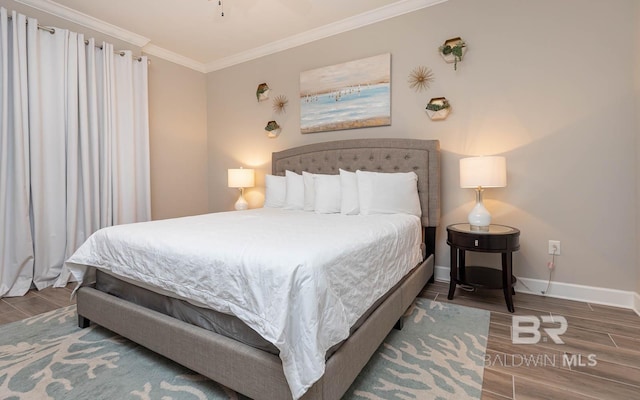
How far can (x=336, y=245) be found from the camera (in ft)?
4.57

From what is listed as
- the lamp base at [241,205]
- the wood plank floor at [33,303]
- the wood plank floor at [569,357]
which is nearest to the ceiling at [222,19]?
the lamp base at [241,205]

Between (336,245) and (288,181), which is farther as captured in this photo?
(288,181)

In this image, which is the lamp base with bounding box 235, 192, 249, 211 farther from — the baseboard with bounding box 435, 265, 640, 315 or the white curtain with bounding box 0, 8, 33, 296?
the baseboard with bounding box 435, 265, 640, 315

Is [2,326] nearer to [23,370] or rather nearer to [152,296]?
[23,370]

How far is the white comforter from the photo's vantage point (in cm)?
108

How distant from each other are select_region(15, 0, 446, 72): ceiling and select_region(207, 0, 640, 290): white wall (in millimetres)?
299

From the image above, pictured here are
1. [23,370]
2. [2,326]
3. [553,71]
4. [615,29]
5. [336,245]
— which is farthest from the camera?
[553,71]

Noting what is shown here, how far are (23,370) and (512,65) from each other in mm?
3859

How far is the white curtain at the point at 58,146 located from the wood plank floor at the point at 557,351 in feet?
1.61

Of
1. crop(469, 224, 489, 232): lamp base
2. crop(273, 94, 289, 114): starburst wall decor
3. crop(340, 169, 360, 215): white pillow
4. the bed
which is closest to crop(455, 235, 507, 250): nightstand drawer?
crop(469, 224, 489, 232): lamp base

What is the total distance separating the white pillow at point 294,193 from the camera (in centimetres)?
317

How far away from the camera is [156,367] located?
1.58 meters

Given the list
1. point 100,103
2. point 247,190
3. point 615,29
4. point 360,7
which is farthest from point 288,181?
point 615,29

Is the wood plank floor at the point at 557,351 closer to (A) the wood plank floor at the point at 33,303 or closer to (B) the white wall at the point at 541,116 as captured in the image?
(A) the wood plank floor at the point at 33,303
